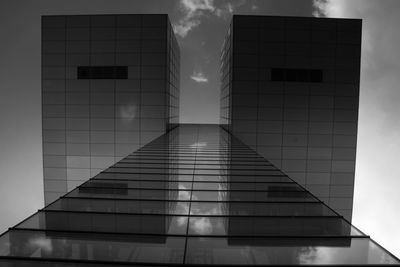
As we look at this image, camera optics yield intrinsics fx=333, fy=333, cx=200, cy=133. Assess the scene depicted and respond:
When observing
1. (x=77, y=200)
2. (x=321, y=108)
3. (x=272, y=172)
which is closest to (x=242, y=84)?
(x=321, y=108)

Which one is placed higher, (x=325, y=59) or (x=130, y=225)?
(x=325, y=59)

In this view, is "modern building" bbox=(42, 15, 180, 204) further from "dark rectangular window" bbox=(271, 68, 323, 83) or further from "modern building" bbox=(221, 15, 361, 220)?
"dark rectangular window" bbox=(271, 68, 323, 83)

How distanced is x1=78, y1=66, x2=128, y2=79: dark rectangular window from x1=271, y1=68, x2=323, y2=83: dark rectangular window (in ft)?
51.6

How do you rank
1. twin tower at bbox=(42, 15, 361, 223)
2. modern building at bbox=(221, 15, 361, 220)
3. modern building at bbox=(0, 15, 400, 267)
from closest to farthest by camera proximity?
modern building at bbox=(0, 15, 400, 267)
modern building at bbox=(221, 15, 361, 220)
twin tower at bbox=(42, 15, 361, 223)

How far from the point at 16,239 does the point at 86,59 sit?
101ft

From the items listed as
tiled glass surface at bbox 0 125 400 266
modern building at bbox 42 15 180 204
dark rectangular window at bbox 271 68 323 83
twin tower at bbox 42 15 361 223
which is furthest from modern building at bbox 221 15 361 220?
tiled glass surface at bbox 0 125 400 266

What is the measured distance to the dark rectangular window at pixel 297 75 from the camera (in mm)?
34750

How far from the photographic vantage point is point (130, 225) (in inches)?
336

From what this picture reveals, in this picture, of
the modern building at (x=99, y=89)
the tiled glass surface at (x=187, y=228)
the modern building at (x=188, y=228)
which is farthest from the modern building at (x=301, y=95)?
the tiled glass surface at (x=187, y=228)

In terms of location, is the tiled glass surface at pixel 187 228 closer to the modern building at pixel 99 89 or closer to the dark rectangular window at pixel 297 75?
the modern building at pixel 99 89

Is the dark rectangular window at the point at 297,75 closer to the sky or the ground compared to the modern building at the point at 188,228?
closer to the sky

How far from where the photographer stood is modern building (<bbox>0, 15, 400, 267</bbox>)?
6.60 meters

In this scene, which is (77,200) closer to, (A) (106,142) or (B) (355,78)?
(A) (106,142)

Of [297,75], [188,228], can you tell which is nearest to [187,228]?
[188,228]
